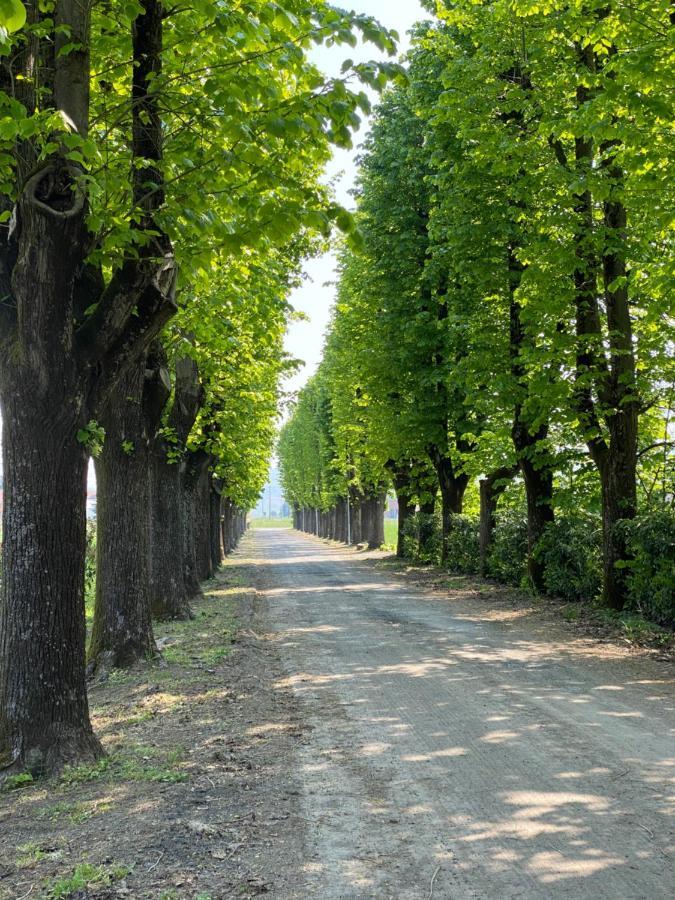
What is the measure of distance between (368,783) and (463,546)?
1865 centimetres

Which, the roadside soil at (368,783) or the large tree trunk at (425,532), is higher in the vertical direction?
the large tree trunk at (425,532)

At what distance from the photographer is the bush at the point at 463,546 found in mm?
22922

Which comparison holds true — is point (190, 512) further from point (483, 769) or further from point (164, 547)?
point (483, 769)

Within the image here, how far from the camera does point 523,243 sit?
16078 millimetres

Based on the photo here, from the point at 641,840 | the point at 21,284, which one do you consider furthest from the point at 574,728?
the point at 21,284

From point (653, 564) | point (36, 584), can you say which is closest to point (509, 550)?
point (653, 564)

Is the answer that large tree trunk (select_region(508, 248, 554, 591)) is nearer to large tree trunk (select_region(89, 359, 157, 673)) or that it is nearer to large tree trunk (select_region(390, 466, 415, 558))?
large tree trunk (select_region(89, 359, 157, 673))

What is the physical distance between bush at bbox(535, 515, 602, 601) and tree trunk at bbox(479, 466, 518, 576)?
12.5 ft

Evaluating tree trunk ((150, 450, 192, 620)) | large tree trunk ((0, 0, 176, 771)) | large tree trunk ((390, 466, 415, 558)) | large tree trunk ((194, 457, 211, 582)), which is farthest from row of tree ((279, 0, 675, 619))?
large tree trunk ((390, 466, 415, 558))

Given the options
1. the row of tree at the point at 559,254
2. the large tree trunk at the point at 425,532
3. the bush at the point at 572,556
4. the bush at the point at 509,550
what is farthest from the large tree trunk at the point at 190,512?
the large tree trunk at the point at 425,532

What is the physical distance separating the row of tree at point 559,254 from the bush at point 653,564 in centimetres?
7

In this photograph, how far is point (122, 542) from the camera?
1006 cm

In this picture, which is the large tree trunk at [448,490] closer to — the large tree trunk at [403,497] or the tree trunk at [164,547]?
the large tree trunk at [403,497]

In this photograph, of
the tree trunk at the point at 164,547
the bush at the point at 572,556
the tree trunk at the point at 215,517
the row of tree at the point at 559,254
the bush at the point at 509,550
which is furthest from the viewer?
the tree trunk at the point at 215,517
